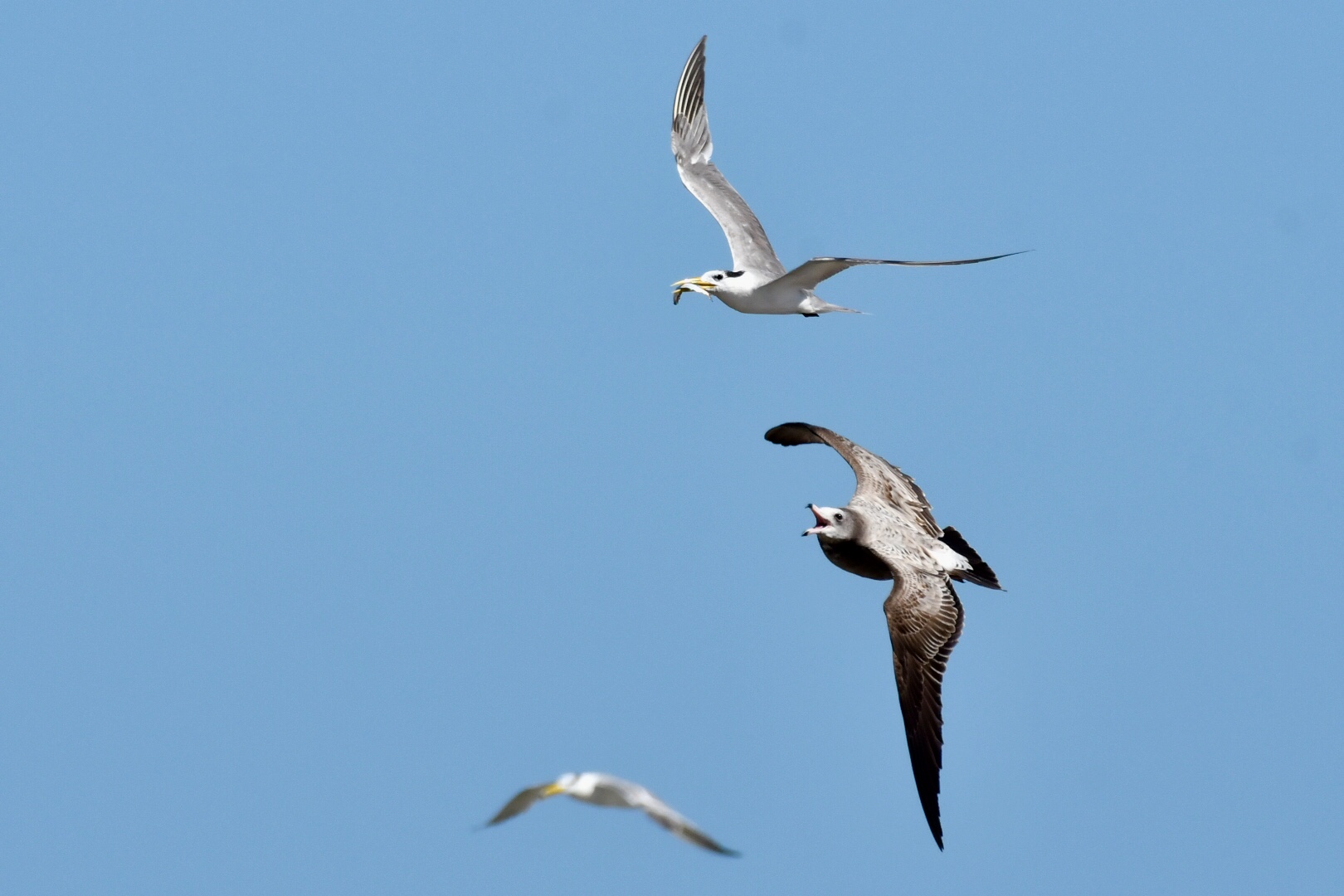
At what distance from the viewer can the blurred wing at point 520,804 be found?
18.4 meters

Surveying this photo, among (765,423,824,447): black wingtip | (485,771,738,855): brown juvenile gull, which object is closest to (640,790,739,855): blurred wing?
(485,771,738,855): brown juvenile gull

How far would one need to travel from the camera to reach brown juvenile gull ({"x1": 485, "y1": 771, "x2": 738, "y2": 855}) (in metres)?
17.6

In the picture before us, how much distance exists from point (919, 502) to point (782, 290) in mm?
3560

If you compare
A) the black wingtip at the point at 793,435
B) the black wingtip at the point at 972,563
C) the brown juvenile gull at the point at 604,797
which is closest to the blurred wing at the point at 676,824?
the brown juvenile gull at the point at 604,797

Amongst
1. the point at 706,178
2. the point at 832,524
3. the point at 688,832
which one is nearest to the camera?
the point at 688,832

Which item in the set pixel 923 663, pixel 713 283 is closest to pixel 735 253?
pixel 713 283

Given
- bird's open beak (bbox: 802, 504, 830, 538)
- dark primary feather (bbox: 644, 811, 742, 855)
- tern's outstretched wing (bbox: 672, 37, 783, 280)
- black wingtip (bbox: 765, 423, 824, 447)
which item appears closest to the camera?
dark primary feather (bbox: 644, 811, 742, 855)

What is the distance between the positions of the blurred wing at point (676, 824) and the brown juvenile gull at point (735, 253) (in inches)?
301

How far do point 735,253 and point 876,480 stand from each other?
4.38m

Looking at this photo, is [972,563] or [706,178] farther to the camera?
[706,178]

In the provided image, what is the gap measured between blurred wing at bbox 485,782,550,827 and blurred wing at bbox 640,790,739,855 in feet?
3.60

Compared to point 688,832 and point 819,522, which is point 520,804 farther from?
point 819,522

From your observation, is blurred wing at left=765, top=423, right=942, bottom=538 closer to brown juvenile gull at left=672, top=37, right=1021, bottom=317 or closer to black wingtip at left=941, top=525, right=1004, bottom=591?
black wingtip at left=941, top=525, right=1004, bottom=591

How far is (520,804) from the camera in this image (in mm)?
18719
